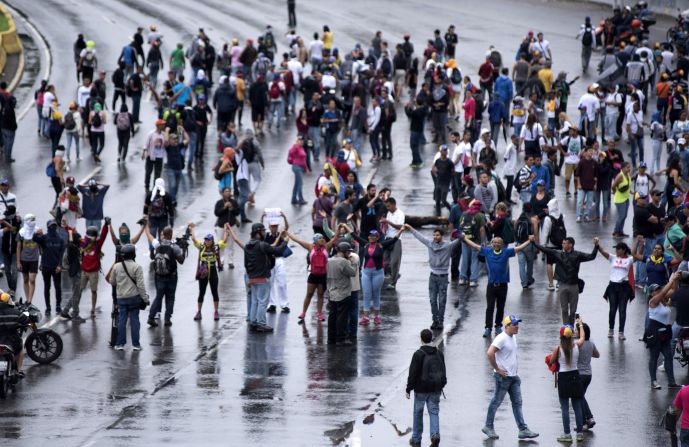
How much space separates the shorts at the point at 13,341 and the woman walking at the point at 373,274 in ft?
17.9

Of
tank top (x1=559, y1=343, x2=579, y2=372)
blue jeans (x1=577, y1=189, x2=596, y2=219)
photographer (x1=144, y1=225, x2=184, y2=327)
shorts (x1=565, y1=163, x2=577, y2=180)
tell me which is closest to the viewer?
tank top (x1=559, y1=343, x2=579, y2=372)

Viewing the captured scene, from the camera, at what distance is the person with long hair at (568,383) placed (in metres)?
17.1

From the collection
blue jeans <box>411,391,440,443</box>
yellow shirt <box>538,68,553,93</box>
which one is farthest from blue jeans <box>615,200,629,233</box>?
yellow shirt <box>538,68,553,93</box>

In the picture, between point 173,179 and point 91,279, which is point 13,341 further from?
point 173,179

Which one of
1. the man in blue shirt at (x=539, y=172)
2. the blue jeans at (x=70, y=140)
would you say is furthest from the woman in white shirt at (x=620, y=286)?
the blue jeans at (x=70, y=140)

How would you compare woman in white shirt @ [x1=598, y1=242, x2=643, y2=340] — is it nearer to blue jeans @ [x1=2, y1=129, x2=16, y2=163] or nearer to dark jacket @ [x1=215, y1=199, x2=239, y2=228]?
dark jacket @ [x1=215, y1=199, x2=239, y2=228]

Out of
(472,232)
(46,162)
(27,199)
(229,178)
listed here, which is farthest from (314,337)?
(46,162)

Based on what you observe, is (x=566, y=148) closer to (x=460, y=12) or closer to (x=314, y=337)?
(x=314, y=337)

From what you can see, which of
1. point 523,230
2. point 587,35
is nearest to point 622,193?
point 523,230

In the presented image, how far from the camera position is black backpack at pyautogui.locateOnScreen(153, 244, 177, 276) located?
72.9ft

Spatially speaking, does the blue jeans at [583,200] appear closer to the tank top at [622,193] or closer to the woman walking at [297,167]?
the tank top at [622,193]

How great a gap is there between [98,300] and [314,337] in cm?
437

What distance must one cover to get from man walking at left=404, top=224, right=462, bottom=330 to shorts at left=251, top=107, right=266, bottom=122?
15.4 m

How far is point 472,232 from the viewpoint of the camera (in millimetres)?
24641
